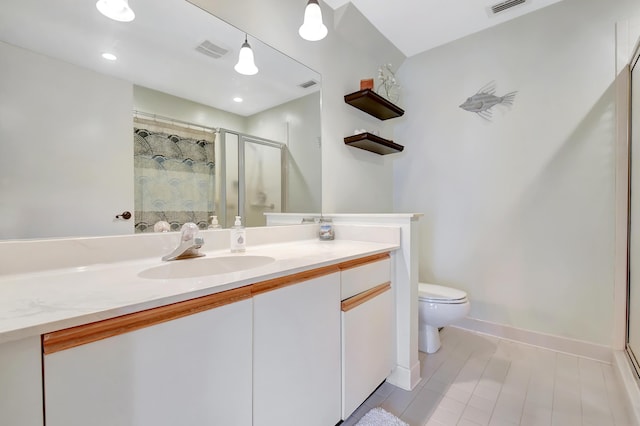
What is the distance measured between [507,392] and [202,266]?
5.74 ft

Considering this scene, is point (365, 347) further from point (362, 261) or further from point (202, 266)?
point (202, 266)

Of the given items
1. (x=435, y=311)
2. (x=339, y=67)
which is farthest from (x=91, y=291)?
(x=339, y=67)

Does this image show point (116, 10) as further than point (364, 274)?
No

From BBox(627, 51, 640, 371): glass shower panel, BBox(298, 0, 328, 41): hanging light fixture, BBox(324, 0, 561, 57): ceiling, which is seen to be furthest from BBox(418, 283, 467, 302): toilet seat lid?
BBox(324, 0, 561, 57): ceiling

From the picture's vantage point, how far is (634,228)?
164 cm

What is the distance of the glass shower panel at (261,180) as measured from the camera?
1.55 metres

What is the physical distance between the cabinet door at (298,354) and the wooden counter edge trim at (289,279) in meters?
0.01

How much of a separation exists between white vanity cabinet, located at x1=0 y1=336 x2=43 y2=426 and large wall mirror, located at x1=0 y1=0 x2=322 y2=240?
1.99 ft

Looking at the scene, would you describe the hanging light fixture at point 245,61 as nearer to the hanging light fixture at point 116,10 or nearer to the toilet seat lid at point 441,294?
the hanging light fixture at point 116,10

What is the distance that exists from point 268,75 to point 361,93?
0.74 metres

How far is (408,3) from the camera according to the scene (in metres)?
1.97

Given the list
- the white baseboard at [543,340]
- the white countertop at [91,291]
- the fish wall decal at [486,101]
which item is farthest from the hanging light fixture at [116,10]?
the white baseboard at [543,340]

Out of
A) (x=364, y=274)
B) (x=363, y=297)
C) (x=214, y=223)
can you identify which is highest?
(x=214, y=223)

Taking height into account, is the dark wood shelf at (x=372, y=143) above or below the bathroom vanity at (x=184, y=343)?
above
